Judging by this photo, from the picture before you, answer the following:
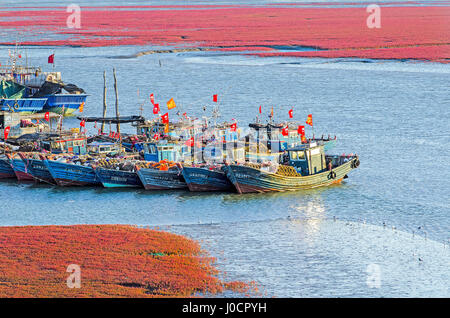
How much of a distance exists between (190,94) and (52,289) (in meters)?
71.4

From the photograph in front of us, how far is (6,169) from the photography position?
59594 mm

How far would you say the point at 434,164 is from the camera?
63.6 meters

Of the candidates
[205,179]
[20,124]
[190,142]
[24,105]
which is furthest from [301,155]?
[24,105]

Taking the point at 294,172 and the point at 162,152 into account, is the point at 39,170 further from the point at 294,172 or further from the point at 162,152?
the point at 294,172

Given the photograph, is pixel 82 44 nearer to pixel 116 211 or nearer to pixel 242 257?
pixel 116 211

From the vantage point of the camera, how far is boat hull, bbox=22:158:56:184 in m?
57.8

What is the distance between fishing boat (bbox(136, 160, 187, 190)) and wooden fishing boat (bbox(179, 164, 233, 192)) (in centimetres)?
98

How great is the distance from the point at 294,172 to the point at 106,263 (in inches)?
767

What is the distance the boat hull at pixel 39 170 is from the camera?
57.8m

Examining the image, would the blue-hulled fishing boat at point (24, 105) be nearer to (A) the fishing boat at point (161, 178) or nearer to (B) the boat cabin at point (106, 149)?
(B) the boat cabin at point (106, 149)

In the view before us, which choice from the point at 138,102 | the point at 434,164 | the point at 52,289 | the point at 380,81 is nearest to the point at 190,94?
the point at 138,102

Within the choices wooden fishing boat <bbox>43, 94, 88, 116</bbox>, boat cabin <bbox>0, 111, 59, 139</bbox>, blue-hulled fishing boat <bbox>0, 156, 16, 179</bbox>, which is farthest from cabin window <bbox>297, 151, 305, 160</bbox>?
wooden fishing boat <bbox>43, 94, 88, 116</bbox>

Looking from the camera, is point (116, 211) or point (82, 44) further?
point (82, 44)
